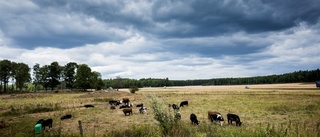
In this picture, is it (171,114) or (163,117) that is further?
(171,114)

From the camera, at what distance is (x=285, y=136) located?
29.2 ft

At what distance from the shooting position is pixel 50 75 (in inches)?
3974

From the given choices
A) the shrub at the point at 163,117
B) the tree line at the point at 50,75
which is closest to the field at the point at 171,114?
the shrub at the point at 163,117

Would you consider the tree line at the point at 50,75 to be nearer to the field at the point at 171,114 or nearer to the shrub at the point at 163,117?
the field at the point at 171,114

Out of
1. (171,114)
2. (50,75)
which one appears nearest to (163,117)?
(171,114)

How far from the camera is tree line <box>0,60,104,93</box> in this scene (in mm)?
86750

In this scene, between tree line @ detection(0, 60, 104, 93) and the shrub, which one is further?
tree line @ detection(0, 60, 104, 93)

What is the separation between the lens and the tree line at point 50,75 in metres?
86.8

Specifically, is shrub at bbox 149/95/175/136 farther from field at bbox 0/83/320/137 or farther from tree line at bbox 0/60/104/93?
tree line at bbox 0/60/104/93

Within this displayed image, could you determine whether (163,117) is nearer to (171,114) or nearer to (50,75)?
(171,114)

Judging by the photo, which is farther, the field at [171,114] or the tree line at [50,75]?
the tree line at [50,75]

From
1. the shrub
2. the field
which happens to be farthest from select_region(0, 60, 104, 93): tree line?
the shrub

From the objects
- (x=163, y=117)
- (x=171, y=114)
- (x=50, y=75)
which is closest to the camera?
(x=163, y=117)

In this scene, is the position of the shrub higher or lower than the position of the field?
higher
